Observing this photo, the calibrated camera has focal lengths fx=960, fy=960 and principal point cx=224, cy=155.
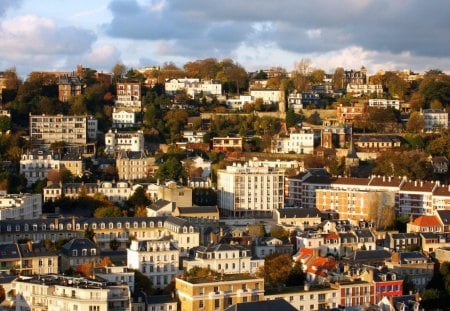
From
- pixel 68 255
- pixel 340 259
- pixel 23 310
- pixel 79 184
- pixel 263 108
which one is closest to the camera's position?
pixel 23 310

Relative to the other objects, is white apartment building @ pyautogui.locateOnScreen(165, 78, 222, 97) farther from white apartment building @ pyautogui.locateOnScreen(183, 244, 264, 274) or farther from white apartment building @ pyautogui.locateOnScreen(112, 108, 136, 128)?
white apartment building @ pyautogui.locateOnScreen(183, 244, 264, 274)

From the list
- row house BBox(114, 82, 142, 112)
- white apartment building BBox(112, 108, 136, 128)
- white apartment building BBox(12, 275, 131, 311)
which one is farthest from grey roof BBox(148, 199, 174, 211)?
row house BBox(114, 82, 142, 112)

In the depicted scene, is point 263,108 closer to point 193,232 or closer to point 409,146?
point 409,146

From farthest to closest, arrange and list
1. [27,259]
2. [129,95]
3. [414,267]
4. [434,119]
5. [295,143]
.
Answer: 1. [129,95]
2. [434,119]
3. [295,143]
4. [414,267]
5. [27,259]

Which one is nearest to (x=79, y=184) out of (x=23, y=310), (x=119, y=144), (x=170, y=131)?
(x=119, y=144)

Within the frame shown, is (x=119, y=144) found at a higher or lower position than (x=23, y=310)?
higher

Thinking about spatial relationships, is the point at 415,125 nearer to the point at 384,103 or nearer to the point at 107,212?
the point at 384,103

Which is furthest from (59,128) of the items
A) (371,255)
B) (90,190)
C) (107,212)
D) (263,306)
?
(263,306)
